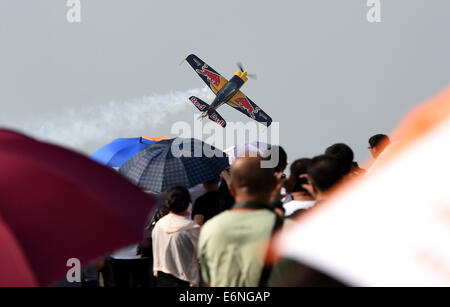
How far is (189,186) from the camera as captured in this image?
7414 millimetres

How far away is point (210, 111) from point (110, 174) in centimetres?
3745

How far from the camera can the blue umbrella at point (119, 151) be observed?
967 cm

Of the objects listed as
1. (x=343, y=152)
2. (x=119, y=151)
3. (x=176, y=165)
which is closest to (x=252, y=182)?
(x=343, y=152)

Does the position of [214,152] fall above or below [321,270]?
below

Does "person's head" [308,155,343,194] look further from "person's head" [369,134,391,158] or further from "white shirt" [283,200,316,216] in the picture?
"person's head" [369,134,391,158]

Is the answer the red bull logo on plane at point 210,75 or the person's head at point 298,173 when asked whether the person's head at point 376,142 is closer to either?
the person's head at point 298,173

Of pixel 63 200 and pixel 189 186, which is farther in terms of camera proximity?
pixel 189 186

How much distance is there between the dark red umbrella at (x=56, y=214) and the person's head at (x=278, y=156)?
2.89 meters

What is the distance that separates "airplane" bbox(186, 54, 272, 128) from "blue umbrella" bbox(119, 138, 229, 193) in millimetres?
31786

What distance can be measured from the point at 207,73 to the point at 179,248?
3818 cm

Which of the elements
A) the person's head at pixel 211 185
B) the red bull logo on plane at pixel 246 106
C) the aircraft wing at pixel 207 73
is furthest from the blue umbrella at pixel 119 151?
the red bull logo on plane at pixel 246 106

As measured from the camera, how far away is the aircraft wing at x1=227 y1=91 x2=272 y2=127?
4419cm
